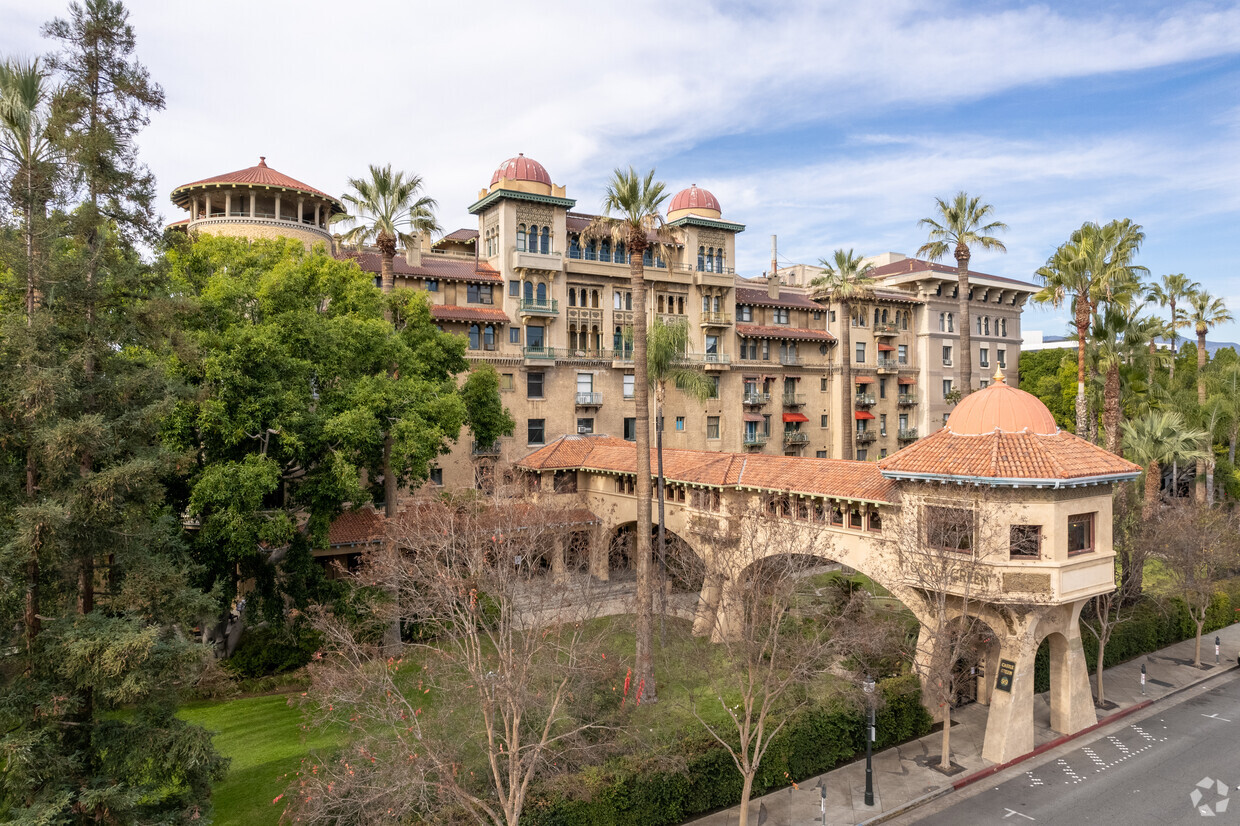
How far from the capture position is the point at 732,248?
2201 inches

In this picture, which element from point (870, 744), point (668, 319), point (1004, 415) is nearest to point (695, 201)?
point (668, 319)

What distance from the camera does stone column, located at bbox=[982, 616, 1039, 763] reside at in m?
23.5

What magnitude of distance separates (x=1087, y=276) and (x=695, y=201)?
28.4m

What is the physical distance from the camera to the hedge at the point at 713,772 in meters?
18.2

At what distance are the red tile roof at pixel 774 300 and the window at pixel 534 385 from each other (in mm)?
18312

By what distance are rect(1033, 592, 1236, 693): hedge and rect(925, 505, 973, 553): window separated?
10.6 meters

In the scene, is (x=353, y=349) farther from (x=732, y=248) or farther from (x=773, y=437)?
(x=773, y=437)

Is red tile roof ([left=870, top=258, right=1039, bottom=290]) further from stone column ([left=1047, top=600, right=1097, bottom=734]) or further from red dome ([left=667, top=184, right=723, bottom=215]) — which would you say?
stone column ([left=1047, top=600, right=1097, bottom=734])

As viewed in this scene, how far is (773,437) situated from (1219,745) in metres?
36.8

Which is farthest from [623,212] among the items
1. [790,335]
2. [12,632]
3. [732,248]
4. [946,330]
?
[946,330]

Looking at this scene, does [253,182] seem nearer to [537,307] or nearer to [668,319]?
[537,307]

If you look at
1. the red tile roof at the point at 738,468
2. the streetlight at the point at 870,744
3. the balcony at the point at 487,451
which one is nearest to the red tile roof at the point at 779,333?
the red tile roof at the point at 738,468

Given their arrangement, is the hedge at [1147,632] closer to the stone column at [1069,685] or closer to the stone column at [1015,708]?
the stone column at [1069,685]

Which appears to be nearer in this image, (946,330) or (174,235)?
(174,235)
